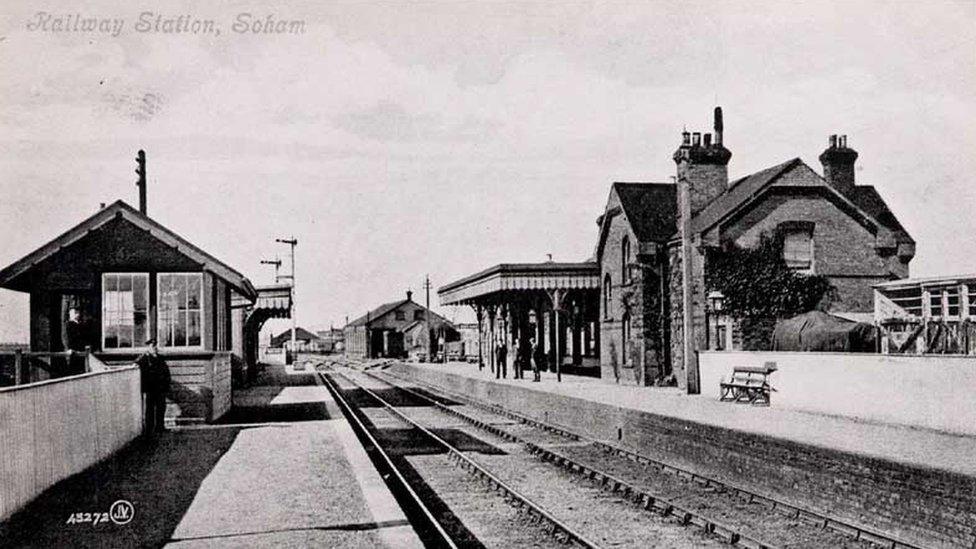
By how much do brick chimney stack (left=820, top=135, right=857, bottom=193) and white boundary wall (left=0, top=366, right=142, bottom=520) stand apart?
930 inches

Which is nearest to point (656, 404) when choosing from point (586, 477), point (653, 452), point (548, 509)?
point (653, 452)

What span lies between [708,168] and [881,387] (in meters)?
16.5

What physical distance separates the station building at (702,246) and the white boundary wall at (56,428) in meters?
12.9

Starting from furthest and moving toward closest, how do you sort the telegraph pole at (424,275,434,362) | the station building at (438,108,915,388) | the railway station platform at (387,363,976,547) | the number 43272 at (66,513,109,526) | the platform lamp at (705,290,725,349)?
the telegraph pole at (424,275,434,362) → the station building at (438,108,915,388) → the platform lamp at (705,290,725,349) → the number 43272 at (66,513,109,526) → the railway station platform at (387,363,976,547)

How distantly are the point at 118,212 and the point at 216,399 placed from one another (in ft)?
13.6

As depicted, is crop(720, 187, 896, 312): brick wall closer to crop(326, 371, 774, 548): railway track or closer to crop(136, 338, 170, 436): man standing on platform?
crop(326, 371, 774, 548): railway track

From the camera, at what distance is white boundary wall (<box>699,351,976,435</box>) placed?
1368 centimetres

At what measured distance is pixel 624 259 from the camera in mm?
31609

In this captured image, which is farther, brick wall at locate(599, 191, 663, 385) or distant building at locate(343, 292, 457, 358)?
distant building at locate(343, 292, 457, 358)

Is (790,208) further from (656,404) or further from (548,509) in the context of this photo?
(548,509)

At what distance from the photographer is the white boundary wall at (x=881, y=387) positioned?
44.9 ft

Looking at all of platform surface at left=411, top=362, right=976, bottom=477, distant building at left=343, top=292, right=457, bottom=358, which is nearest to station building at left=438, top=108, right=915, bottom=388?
platform surface at left=411, top=362, right=976, bottom=477

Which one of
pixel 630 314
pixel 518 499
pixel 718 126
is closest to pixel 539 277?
pixel 630 314

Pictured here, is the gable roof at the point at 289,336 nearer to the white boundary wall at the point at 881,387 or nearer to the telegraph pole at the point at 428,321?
the telegraph pole at the point at 428,321
